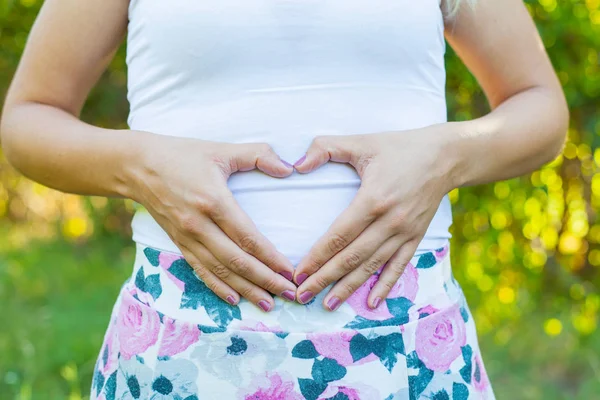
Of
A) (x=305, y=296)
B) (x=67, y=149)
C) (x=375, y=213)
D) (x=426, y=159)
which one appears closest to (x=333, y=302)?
(x=305, y=296)

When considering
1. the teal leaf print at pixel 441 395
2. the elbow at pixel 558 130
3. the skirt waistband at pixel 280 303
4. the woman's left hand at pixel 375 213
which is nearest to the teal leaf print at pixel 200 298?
the skirt waistband at pixel 280 303

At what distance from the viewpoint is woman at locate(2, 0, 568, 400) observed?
3.37 ft

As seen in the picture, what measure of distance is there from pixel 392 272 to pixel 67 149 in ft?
1.89

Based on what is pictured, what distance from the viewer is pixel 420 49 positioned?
1141 mm

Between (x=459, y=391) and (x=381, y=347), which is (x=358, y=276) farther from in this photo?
(x=459, y=391)

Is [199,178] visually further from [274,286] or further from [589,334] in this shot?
[589,334]

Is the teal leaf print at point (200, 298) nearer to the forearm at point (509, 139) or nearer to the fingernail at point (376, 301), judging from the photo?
the fingernail at point (376, 301)

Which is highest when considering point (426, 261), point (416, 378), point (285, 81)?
point (285, 81)

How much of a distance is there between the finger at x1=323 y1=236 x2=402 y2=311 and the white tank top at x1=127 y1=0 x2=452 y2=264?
80 mm

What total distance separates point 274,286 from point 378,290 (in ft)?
0.52

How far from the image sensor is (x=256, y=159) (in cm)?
105

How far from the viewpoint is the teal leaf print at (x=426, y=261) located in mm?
1129

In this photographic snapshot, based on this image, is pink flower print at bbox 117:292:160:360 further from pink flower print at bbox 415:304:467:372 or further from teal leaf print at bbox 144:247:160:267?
pink flower print at bbox 415:304:467:372

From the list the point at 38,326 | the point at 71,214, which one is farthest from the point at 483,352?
the point at 71,214
